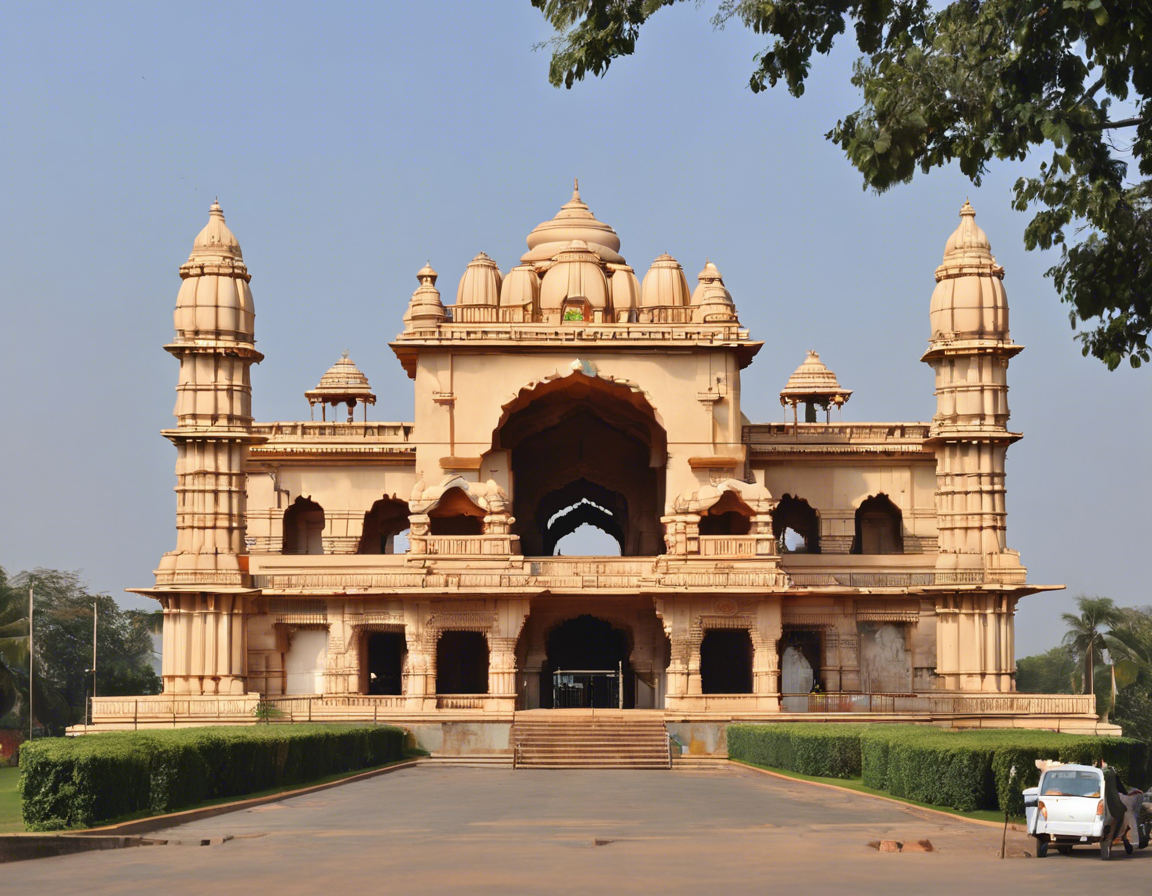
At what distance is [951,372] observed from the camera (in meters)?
46.5

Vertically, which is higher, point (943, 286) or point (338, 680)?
point (943, 286)

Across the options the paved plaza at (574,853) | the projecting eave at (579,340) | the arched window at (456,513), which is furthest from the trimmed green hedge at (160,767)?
the projecting eave at (579,340)

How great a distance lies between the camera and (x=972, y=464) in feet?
151

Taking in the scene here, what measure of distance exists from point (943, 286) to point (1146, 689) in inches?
895

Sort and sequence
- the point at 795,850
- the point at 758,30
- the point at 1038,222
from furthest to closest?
the point at 795,850, the point at 1038,222, the point at 758,30

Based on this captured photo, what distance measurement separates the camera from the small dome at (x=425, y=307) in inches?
1911

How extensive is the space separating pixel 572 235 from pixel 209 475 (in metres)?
13.8

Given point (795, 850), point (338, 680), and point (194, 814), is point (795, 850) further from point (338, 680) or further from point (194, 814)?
point (338, 680)

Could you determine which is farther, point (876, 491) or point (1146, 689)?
point (1146, 689)

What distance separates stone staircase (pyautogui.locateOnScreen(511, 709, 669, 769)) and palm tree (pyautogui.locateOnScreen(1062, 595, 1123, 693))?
82.0 ft

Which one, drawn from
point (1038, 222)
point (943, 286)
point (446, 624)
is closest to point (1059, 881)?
point (1038, 222)

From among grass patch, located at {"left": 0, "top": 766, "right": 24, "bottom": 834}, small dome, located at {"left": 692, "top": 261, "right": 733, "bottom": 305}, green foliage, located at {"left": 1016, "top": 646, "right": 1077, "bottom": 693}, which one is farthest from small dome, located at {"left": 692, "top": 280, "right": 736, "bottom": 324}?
green foliage, located at {"left": 1016, "top": 646, "right": 1077, "bottom": 693}

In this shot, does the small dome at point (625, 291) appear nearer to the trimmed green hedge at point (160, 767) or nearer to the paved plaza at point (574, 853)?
the trimmed green hedge at point (160, 767)

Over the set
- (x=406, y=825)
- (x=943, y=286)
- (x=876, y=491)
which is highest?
(x=943, y=286)
